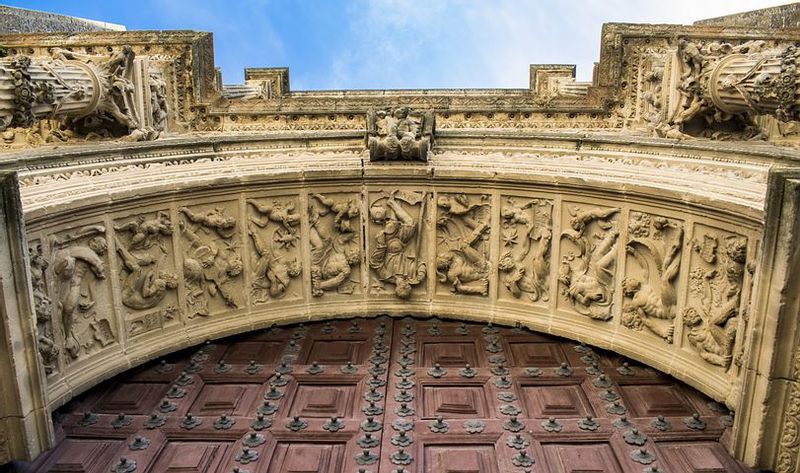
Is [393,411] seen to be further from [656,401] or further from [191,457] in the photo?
Result: [656,401]

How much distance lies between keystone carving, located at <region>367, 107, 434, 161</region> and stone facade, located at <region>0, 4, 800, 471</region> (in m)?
0.02

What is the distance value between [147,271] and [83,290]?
0.54 metres

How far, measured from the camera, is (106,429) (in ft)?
14.5

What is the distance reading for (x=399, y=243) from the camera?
18.6 ft

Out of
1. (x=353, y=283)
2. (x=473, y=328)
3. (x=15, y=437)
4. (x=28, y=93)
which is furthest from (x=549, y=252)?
(x=28, y=93)

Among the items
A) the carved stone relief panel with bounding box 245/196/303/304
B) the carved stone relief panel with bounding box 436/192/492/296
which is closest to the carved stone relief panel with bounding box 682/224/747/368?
the carved stone relief panel with bounding box 436/192/492/296

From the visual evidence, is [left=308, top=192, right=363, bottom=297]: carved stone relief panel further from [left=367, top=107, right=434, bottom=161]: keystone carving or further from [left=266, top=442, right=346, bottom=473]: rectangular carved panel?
[left=266, top=442, right=346, bottom=473]: rectangular carved panel

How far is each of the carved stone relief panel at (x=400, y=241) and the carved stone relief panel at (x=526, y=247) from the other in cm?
72

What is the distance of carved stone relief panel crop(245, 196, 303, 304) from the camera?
5572 millimetres

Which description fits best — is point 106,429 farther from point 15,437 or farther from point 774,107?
point 774,107

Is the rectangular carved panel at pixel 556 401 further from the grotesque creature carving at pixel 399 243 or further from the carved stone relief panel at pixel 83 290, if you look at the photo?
the carved stone relief panel at pixel 83 290

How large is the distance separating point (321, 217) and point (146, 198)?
4.93 feet

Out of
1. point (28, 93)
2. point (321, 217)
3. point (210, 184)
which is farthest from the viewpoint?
point (321, 217)

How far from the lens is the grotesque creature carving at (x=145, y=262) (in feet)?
16.2
